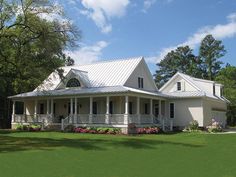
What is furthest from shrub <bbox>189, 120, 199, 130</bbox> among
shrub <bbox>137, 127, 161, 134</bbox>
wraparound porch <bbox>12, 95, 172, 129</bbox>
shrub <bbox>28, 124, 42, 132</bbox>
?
shrub <bbox>28, 124, 42, 132</bbox>

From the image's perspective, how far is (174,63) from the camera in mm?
81688

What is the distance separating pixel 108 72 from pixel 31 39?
39.9 ft

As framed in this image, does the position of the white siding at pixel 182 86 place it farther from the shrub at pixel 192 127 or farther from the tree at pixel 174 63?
the tree at pixel 174 63

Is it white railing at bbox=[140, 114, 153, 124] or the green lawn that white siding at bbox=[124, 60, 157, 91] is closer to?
white railing at bbox=[140, 114, 153, 124]

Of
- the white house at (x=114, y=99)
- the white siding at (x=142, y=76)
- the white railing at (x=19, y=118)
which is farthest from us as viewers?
the white railing at (x=19, y=118)

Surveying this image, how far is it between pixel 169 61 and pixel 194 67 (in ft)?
29.2

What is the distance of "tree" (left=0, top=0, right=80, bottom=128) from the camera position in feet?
83.8

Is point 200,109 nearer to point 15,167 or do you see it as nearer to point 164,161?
point 164,161

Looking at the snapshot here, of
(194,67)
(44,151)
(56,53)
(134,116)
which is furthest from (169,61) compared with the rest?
(44,151)

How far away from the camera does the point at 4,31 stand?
25344mm

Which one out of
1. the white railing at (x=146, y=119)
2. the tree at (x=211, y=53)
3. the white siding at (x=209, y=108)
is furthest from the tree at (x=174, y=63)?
the white railing at (x=146, y=119)

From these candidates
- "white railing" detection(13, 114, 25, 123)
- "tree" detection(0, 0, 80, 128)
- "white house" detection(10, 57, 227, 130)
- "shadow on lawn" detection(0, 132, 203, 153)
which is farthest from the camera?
"white railing" detection(13, 114, 25, 123)

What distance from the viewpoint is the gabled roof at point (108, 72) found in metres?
35.0

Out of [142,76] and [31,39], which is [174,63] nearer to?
[142,76]
